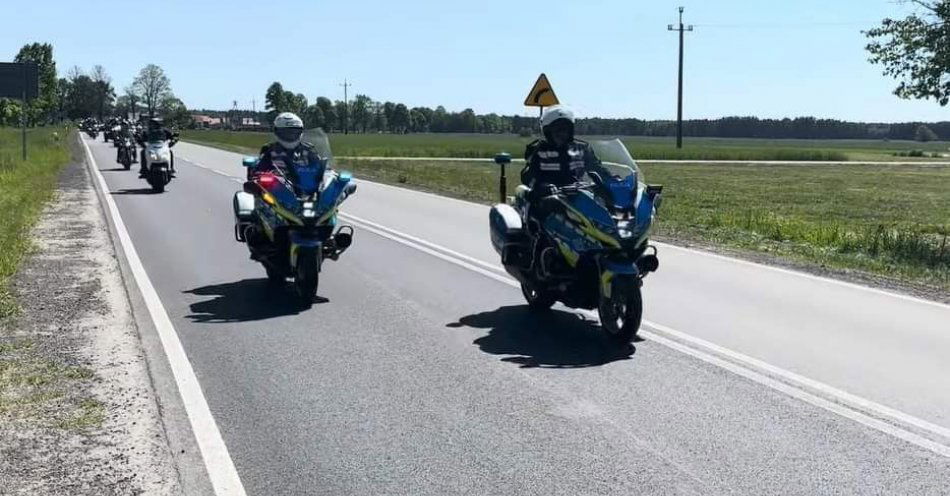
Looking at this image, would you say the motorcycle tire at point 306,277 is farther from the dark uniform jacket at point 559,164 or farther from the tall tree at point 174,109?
the tall tree at point 174,109

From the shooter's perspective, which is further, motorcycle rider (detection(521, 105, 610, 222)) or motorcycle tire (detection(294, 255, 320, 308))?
motorcycle tire (detection(294, 255, 320, 308))

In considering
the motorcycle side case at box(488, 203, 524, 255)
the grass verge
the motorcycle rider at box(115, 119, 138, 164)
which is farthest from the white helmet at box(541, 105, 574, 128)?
the motorcycle rider at box(115, 119, 138, 164)

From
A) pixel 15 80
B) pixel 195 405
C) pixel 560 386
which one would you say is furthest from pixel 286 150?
pixel 15 80

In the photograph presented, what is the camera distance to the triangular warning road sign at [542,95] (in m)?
20.5

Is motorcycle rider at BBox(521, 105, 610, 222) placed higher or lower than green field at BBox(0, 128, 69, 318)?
higher

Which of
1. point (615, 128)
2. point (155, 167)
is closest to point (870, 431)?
point (155, 167)

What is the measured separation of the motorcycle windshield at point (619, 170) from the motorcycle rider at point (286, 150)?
9.86 feet

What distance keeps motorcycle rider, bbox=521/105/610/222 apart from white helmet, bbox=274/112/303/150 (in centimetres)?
271

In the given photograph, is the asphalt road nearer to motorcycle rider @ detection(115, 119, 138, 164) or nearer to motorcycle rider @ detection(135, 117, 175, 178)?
motorcycle rider @ detection(135, 117, 175, 178)

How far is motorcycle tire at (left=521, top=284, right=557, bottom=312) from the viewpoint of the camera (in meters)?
9.48

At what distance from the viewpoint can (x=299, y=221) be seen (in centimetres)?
1001

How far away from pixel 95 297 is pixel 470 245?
6.00 metres

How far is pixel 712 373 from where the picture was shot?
7.21 meters

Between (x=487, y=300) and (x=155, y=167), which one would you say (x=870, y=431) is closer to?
(x=487, y=300)
